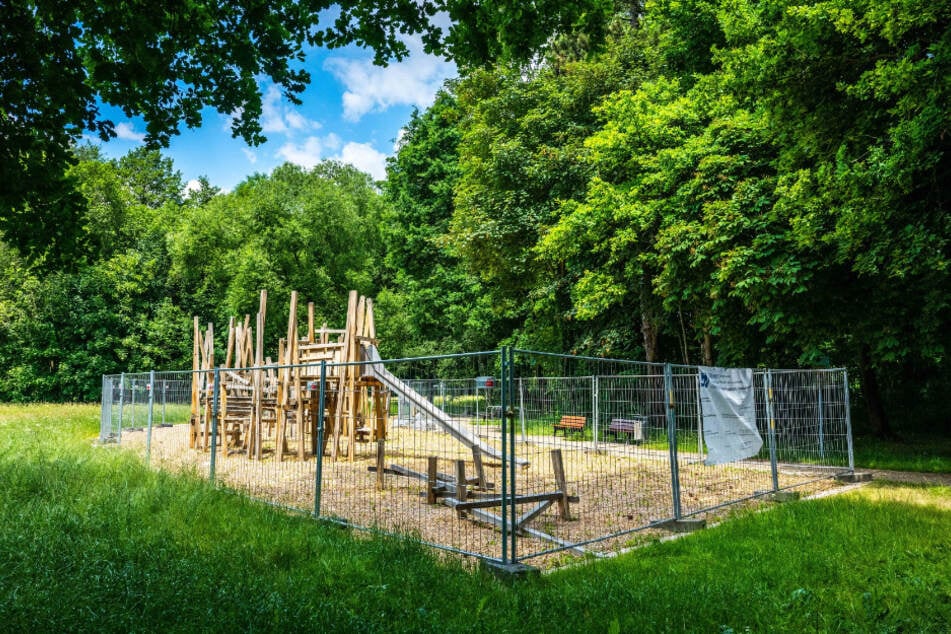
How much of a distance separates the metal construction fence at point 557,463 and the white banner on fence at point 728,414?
0.62 ft

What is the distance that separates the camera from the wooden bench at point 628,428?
818 centimetres

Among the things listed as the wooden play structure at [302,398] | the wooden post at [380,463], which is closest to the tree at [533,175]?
the wooden play structure at [302,398]

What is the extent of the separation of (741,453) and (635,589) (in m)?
4.85

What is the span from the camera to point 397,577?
202 inches

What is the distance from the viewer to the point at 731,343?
1733cm

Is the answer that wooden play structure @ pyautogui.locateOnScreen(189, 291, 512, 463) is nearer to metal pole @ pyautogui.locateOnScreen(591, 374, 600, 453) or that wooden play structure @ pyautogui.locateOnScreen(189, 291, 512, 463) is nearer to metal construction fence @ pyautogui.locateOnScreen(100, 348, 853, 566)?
metal construction fence @ pyautogui.locateOnScreen(100, 348, 853, 566)

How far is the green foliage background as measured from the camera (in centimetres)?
1154

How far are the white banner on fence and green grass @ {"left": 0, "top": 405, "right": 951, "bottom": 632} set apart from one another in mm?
998

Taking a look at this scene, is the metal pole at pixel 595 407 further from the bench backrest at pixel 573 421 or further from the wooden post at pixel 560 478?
the wooden post at pixel 560 478

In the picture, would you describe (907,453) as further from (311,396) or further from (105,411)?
(105,411)

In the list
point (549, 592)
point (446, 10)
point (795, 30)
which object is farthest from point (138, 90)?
point (795, 30)

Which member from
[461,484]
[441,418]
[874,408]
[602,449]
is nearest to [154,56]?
[461,484]

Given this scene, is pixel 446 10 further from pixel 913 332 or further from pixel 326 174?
pixel 326 174

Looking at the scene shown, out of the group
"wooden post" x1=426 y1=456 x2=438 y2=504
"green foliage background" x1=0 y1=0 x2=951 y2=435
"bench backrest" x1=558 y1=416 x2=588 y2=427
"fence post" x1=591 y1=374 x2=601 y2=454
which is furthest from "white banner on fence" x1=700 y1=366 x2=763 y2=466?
"green foliage background" x1=0 y1=0 x2=951 y2=435
